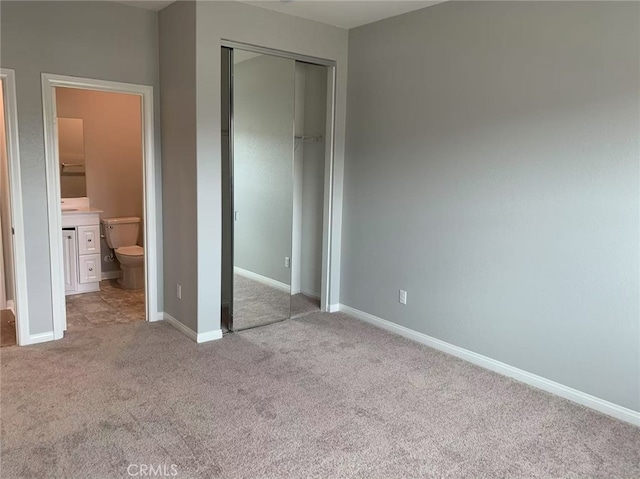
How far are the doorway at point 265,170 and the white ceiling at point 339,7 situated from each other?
346 millimetres

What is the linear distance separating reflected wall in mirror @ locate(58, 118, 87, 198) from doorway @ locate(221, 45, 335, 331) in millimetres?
2424

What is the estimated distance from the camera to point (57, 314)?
3734 millimetres

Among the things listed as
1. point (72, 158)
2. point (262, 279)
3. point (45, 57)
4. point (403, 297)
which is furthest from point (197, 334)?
point (72, 158)

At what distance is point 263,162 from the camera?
412cm

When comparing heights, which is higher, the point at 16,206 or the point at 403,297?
the point at 16,206

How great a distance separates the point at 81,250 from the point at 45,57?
7.23 ft

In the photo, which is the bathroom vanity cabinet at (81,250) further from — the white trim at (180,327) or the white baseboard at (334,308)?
the white baseboard at (334,308)

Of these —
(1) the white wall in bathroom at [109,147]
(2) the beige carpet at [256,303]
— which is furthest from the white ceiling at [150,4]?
(2) the beige carpet at [256,303]

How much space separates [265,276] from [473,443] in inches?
92.5

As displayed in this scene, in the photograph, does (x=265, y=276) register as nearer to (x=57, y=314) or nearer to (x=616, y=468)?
(x=57, y=314)

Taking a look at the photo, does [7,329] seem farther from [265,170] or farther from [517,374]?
[517,374]

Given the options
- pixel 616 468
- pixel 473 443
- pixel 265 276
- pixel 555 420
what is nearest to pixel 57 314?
pixel 265 276

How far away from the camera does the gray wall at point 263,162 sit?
12.8ft

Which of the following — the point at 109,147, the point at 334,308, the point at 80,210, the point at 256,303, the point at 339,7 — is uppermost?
the point at 339,7
